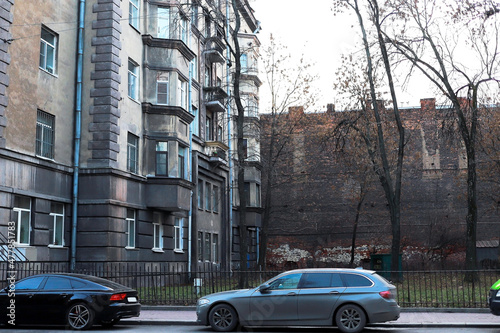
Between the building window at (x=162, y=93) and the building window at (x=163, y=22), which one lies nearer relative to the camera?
the building window at (x=162, y=93)

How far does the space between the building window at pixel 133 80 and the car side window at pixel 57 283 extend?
1273 centimetres

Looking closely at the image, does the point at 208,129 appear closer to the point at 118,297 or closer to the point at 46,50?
the point at 46,50

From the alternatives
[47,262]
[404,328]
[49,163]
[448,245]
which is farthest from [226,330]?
[448,245]

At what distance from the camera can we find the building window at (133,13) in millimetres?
25797

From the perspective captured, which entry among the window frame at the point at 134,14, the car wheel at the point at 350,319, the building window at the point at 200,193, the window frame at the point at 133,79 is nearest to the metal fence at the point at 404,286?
the car wheel at the point at 350,319

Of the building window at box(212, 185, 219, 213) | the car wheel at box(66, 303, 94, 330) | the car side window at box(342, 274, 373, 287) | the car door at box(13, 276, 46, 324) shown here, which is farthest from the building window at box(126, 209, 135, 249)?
the car side window at box(342, 274, 373, 287)

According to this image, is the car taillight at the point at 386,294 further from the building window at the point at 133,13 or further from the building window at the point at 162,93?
the building window at the point at 133,13

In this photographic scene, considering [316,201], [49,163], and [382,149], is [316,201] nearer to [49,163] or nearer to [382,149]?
[382,149]

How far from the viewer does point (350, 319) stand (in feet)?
42.5

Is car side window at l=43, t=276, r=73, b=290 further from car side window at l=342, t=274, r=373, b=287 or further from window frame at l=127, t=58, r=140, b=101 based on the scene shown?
window frame at l=127, t=58, r=140, b=101

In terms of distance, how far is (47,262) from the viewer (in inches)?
804

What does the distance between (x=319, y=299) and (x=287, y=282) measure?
→ 861mm

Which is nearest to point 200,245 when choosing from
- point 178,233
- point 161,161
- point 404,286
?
point 178,233

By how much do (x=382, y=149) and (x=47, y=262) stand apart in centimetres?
1548
